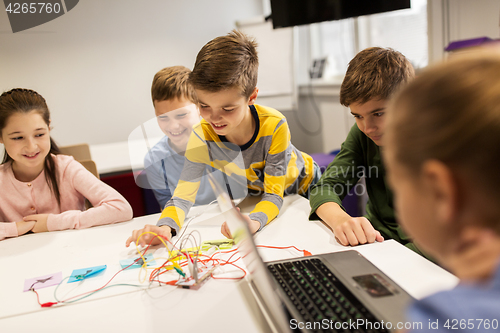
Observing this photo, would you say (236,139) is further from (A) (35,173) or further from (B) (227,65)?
(A) (35,173)

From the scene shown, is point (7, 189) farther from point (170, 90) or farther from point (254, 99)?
point (254, 99)

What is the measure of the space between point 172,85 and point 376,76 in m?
0.73

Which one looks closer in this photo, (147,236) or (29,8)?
(147,236)

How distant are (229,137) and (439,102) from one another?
36.5 inches

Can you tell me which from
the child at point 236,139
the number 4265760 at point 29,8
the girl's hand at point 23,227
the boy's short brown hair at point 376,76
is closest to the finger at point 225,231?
the child at point 236,139

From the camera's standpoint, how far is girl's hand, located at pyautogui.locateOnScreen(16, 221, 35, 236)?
1.10m

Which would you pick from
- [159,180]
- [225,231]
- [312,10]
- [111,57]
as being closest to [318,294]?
[225,231]

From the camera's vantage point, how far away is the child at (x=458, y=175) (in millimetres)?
292

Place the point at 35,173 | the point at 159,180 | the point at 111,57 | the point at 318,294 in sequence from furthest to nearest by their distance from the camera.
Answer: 1. the point at 111,57
2. the point at 159,180
3. the point at 35,173
4. the point at 318,294

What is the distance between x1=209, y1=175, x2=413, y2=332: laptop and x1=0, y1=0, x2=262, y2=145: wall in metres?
1.01

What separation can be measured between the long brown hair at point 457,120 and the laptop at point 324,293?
214 mm

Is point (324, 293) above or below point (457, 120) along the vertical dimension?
below

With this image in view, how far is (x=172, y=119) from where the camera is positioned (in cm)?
135

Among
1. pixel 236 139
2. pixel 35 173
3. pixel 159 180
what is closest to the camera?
pixel 236 139
